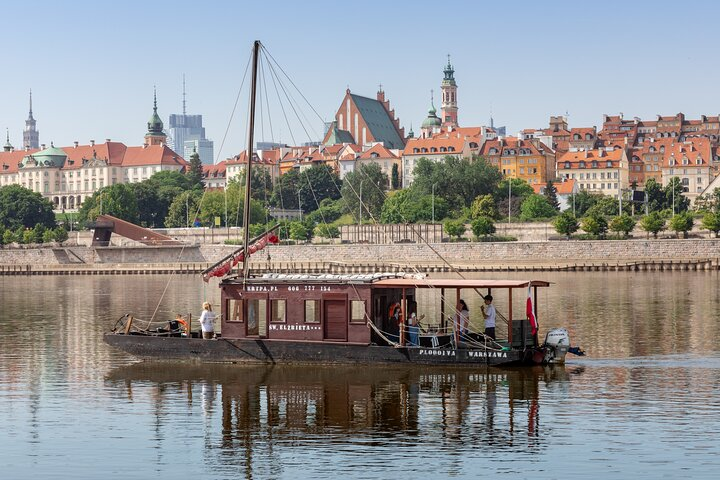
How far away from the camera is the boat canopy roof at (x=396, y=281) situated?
36156mm

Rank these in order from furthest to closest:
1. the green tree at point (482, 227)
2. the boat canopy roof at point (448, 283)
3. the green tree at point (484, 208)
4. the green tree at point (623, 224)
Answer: the green tree at point (484, 208)
the green tree at point (482, 227)
the green tree at point (623, 224)
the boat canopy roof at point (448, 283)

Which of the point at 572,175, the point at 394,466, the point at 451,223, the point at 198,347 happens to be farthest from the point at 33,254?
the point at 394,466

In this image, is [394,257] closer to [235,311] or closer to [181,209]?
[181,209]

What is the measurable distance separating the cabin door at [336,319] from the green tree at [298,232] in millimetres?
105500

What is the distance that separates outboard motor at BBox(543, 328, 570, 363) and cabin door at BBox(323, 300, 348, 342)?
6210 millimetres

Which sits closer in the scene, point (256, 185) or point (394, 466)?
point (394, 466)

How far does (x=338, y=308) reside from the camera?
37.5 m

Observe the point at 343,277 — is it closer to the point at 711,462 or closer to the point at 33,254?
the point at 711,462

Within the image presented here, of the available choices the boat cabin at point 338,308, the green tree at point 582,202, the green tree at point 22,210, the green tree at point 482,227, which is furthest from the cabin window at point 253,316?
the green tree at point 22,210

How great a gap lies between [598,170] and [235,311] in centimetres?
15989

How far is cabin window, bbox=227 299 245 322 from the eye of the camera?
38.8m

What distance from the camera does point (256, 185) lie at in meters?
191

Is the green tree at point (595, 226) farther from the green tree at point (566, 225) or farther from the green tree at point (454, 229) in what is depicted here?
the green tree at point (454, 229)

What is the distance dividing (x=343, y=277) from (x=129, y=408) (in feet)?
27.2
